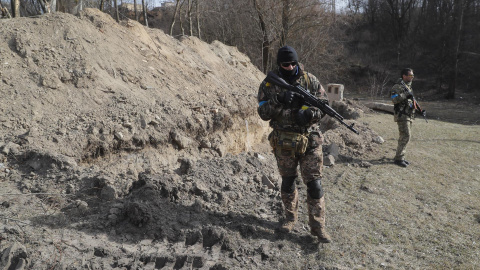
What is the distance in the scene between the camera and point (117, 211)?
3434 millimetres

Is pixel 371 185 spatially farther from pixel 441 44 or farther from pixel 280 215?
pixel 441 44

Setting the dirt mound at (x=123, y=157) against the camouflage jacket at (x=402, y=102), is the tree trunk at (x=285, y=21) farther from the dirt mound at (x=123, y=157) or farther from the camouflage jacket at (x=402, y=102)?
the camouflage jacket at (x=402, y=102)

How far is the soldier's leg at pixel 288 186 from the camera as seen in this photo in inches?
138

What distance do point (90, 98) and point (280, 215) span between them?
10.6ft

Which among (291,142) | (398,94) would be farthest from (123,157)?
(398,94)

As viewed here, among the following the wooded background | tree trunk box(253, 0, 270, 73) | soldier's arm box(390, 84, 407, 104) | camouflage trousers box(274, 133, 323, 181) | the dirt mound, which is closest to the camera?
the dirt mound

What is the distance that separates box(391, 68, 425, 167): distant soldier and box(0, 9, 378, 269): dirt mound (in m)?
0.83

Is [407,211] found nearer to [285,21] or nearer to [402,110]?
[402,110]

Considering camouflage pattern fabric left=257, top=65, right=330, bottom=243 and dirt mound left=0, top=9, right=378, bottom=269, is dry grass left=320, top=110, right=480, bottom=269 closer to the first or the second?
camouflage pattern fabric left=257, top=65, right=330, bottom=243

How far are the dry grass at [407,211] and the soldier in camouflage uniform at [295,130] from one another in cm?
51

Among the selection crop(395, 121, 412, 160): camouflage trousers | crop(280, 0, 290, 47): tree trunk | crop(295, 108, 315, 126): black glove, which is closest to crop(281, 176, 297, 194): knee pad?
crop(295, 108, 315, 126): black glove

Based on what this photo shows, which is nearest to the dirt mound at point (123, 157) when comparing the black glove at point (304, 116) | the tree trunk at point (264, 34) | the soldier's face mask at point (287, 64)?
the black glove at point (304, 116)

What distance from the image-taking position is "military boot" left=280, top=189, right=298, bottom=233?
3.64m

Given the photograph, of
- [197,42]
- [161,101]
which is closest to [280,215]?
[161,101]
